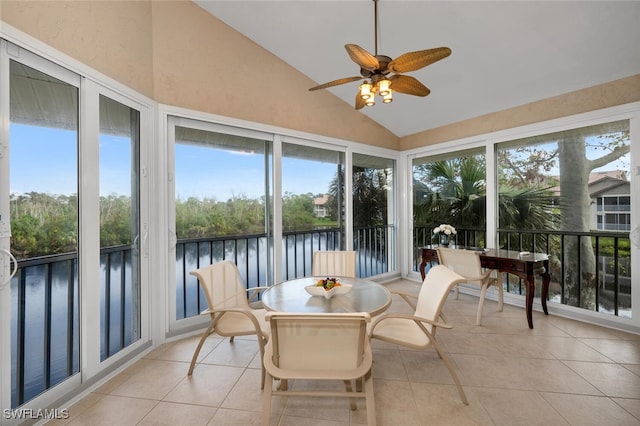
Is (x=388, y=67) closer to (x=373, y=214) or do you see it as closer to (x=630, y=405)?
(x=630, y=405)

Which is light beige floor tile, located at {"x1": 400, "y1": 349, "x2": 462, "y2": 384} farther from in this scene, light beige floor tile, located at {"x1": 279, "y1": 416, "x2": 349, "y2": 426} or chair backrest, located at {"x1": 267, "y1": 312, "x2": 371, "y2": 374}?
chair backrest, located at {"x1": 267, "y1": 312, "x2": 371, "y2": 374}

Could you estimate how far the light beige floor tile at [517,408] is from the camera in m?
1.64

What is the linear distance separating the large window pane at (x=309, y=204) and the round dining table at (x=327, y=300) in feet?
5.17

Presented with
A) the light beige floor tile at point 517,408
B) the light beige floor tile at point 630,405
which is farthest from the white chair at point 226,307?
the light beige floor tile at point 630,405

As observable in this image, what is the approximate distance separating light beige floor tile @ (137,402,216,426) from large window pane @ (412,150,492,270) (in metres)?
4.02

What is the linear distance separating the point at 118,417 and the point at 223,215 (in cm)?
198

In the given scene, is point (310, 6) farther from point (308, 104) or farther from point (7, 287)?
point (7, 287)

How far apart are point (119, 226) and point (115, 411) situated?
1370mm

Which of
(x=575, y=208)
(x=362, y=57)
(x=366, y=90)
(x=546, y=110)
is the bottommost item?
(x=575, y=208)

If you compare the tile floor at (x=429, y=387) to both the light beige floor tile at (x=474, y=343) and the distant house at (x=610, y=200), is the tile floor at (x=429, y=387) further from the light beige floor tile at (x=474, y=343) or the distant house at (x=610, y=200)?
the distant house at (x=610, y=200)

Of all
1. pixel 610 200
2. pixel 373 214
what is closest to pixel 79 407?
pixel 373 214

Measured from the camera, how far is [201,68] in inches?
113

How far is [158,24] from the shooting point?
2600 mm

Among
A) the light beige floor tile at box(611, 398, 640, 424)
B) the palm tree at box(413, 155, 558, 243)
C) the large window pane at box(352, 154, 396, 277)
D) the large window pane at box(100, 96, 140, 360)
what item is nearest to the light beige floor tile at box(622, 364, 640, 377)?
the light beige floor tile at box(611, 398, 640, 424)
